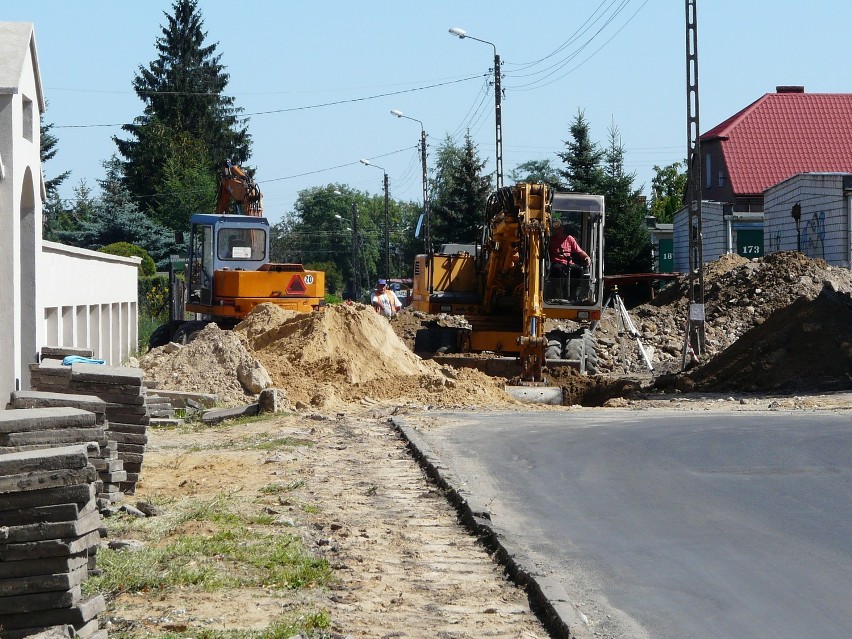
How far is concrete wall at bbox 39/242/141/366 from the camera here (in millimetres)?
16953

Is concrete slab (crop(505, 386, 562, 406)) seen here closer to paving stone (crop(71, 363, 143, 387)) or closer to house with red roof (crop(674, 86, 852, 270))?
paving stone (crop(71, 363, 143, 387))

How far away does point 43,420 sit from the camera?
24.5ft

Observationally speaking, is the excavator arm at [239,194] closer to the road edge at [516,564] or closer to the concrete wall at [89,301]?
the concrete wall at [89,301]

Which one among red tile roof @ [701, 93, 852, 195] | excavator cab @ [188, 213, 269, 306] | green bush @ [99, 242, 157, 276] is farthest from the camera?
red tile roof @ [701, 93, 852, 195]

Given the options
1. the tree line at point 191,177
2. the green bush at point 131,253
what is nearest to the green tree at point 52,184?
the tree line at point 191,177

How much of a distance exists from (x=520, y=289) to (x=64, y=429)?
18.2m

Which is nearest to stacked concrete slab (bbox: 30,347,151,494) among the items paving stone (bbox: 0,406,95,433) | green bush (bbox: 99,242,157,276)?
paving stone (bbox: 0,406,95,433)

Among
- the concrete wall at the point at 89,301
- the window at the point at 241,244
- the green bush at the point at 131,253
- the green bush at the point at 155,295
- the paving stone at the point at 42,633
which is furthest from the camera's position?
the green bush at the point at 131,253

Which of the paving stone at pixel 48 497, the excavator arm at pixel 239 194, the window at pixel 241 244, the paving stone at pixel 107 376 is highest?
the excavator arm at pixel 239 194

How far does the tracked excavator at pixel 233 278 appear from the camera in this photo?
2650 centimetres

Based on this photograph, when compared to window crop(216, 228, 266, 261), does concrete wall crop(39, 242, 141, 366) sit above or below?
below

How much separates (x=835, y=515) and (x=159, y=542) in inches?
205

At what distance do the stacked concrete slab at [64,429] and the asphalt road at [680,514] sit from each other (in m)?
3.11

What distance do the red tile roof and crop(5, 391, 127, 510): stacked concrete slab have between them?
49356 millimetres
